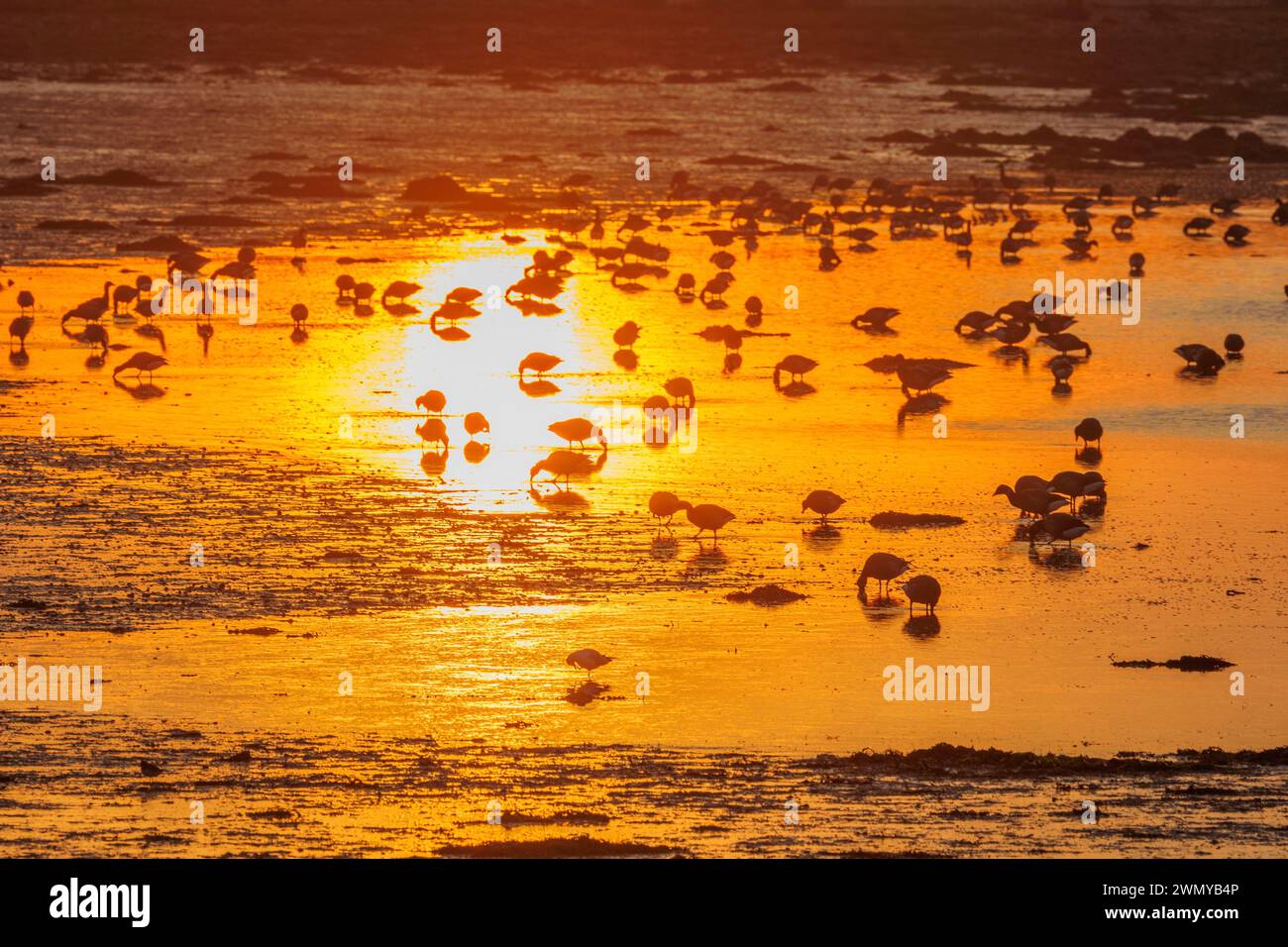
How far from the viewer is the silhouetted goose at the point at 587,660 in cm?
1622

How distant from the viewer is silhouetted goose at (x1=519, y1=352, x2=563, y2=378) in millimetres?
29453

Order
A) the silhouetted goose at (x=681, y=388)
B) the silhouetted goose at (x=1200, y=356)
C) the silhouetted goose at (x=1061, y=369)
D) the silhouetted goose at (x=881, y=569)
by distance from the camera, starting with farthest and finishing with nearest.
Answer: the silhouetted goose at (x=1200, y=356) < the silhouetted goose at (x=1061, y=369) < the silhouetted goose at (x=681, y=388) < the silhouetted goose at (x=881, y=569)

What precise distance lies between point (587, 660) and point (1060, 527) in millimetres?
6508

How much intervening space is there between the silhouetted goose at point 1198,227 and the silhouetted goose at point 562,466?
97.5ft

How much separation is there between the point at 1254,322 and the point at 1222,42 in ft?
317

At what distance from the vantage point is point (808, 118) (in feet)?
286

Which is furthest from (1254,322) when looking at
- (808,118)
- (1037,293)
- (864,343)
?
(808,118)

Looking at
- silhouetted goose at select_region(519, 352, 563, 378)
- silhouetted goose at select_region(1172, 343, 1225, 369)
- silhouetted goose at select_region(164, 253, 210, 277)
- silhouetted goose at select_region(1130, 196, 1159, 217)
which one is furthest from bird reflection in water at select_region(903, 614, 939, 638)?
silhouetted goose at select_region(1130, 196, 1159, 217)

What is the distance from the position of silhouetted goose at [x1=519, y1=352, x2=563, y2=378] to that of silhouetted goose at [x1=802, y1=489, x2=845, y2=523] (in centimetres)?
888

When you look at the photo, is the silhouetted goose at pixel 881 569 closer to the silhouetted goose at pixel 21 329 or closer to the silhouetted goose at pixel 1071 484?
the silhouetted goose at pixel 1071 484

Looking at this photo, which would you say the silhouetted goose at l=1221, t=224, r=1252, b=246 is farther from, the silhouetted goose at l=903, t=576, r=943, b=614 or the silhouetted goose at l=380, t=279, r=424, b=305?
the silhouetted goose at l=903, t=576, r=943, b=614

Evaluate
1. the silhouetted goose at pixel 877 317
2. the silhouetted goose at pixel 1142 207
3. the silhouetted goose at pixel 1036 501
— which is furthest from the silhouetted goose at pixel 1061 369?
the silhouetted goose at pixel 1142 207
